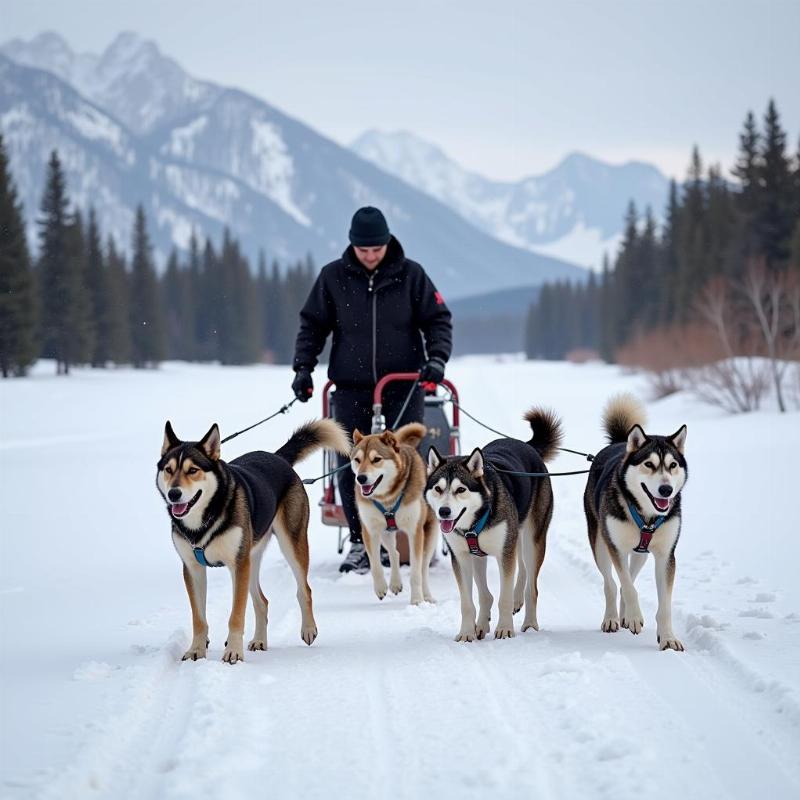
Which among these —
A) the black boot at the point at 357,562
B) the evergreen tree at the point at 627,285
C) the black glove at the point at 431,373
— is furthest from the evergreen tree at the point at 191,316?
the black glove at the point at 431,373

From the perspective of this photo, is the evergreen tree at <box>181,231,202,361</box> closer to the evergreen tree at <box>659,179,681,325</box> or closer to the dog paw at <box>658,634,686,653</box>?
the evergreen tree at <box>659,179,681,325</box>

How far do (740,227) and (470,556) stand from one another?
43.2 metres

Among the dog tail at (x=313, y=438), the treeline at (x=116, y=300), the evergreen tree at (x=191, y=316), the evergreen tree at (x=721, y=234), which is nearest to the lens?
the dog tail at (x=313, y=438)

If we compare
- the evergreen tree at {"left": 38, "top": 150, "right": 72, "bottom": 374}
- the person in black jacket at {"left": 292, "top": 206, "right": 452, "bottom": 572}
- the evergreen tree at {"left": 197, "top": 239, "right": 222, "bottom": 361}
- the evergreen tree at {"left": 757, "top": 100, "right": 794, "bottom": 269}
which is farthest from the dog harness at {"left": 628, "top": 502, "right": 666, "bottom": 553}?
the evergreen tree at {"left": 197, "top": 239, "right": 222, "bottom": 361}

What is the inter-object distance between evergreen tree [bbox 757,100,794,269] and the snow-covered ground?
36759 millimetres

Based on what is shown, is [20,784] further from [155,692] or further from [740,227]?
[740,227]

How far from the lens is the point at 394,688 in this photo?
4.57 metres

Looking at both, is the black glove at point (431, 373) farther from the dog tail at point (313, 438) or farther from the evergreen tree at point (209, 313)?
the evergreen tree at point (209, 313)

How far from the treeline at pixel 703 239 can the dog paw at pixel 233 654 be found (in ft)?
76.8

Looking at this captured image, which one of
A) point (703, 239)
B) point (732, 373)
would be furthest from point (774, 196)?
point (732, 373)

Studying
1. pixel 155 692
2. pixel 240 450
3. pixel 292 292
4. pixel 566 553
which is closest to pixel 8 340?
pixel 240 450

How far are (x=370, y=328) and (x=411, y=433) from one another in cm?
87

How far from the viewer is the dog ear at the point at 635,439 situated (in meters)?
5.21

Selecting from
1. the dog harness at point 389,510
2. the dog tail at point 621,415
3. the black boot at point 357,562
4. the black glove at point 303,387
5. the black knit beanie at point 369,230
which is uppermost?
the black knit beanie at point 369,230
